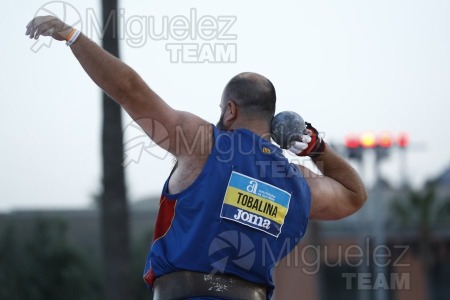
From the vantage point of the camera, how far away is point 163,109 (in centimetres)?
411

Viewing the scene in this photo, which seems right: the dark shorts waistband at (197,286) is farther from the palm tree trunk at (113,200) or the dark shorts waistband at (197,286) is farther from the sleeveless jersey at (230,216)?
the palm tree trunk at (113,200)

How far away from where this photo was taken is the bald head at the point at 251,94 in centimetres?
452

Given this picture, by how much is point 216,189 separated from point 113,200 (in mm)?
8177

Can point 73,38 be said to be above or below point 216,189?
above

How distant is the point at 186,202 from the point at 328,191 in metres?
1.03

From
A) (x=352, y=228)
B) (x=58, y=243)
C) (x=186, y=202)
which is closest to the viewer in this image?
(x=186, y=202)

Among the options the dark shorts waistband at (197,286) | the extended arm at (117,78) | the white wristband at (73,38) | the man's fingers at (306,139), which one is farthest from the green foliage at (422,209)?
the white wristband at (73,38)

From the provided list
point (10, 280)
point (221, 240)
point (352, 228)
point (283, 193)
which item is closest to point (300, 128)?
point (283, 193)

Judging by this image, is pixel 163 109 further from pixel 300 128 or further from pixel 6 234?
pixel 6 234

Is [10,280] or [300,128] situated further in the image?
[10,280]

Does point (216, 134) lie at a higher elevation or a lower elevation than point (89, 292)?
higher

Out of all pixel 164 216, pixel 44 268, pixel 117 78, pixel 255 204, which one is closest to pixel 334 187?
pixel 255 204

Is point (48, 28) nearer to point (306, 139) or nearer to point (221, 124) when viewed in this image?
point (221, 124)

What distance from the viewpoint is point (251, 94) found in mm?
4523
